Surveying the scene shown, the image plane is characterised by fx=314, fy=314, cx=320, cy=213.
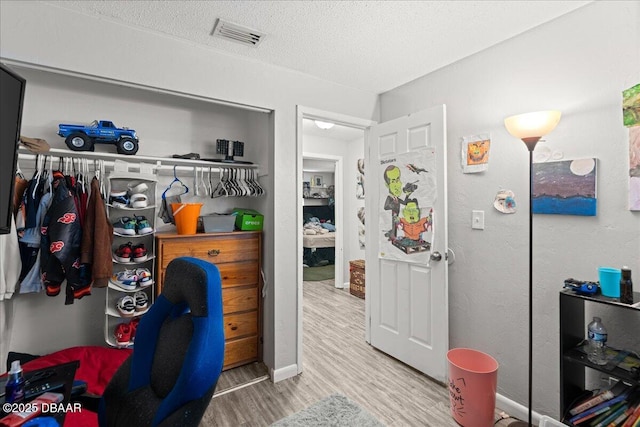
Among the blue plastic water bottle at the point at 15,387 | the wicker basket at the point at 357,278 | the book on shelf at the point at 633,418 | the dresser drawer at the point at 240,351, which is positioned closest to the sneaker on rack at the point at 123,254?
the dresser drawer at the point at 240,351

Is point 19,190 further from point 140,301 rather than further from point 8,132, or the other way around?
point 8,132

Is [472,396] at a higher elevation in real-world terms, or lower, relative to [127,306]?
lower

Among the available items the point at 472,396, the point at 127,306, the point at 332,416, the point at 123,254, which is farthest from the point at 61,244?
the point at 472,396

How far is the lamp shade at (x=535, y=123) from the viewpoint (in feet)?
5.76

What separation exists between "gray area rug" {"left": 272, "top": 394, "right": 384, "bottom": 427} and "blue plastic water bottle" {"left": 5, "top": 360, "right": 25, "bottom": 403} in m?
1.43

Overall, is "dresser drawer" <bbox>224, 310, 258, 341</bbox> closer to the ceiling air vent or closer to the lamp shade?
the ceiling air vent

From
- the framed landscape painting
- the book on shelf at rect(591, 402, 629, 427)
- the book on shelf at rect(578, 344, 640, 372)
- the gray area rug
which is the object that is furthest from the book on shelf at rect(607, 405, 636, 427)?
the gray area rug

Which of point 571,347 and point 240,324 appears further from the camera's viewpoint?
point 240,324

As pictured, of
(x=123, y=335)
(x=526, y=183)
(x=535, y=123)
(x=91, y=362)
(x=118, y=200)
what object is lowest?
(x=91, y=362)

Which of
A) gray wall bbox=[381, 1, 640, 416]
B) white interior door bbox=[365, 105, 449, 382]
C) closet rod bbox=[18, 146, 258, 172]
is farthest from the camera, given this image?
white interior door bbox=[365, 105, 449, 382]

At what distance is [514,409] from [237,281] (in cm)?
221

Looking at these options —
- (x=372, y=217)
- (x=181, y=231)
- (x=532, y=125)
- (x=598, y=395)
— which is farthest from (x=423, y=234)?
(x=181, y=231)

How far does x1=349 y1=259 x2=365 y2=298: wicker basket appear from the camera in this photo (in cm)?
474

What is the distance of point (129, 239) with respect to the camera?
2.48 meters
